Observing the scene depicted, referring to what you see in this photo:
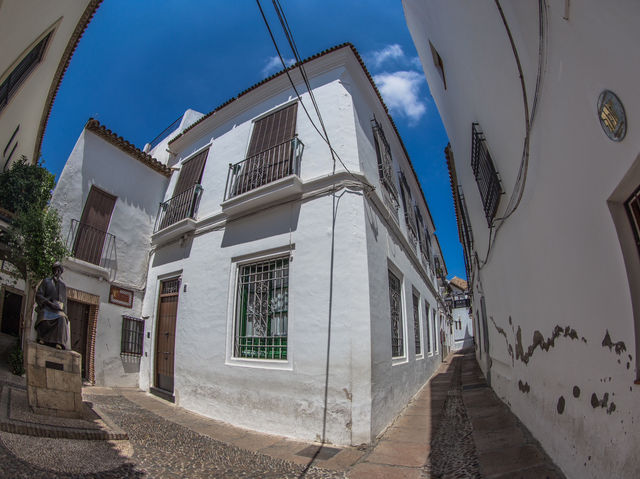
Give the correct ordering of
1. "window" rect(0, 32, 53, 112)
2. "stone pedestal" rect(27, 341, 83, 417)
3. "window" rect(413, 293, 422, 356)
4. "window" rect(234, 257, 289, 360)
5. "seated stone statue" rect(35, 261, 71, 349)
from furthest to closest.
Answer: "window" rect(413, 293, 422, 356)
"window" rect(0, 32, 53, 112)
"window" rect(234, 257, 289, 360)
"seated stone statue" rect(35, 261, 71, 349)
"stone pedestal" rect(27, 341, 83, 417)

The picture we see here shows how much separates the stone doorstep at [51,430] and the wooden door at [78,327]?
3.21 m

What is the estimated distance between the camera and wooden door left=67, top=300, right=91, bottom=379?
22.6 feet

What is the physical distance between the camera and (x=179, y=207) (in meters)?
7.43

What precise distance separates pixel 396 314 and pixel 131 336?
6063 millimetres

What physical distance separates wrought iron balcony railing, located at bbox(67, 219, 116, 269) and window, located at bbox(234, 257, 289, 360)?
4.07 metres

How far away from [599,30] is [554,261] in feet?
5.83

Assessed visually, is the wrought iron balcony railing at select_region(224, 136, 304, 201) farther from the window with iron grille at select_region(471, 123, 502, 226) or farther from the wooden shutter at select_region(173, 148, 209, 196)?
the window with iron grille at select_region(471, 123, 502, 226)

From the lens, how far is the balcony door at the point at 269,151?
576 cm

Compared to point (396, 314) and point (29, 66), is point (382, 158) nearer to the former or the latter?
point (396, 314)

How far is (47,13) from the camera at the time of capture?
16.4 ft

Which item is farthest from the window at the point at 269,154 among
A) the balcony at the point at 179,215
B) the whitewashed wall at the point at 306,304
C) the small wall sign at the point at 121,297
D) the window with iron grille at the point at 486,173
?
the small wall sign at the point at 121,297

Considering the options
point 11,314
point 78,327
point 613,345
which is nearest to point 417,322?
point 613,345

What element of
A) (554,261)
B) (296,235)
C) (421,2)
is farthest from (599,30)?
(421,2)

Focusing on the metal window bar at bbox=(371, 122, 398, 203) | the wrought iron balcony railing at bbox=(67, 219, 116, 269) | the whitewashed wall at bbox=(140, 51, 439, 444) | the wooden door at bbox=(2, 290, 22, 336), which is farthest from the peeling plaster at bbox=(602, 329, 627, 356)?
the wooden door at bbox=(2, 290, 22, 336)
